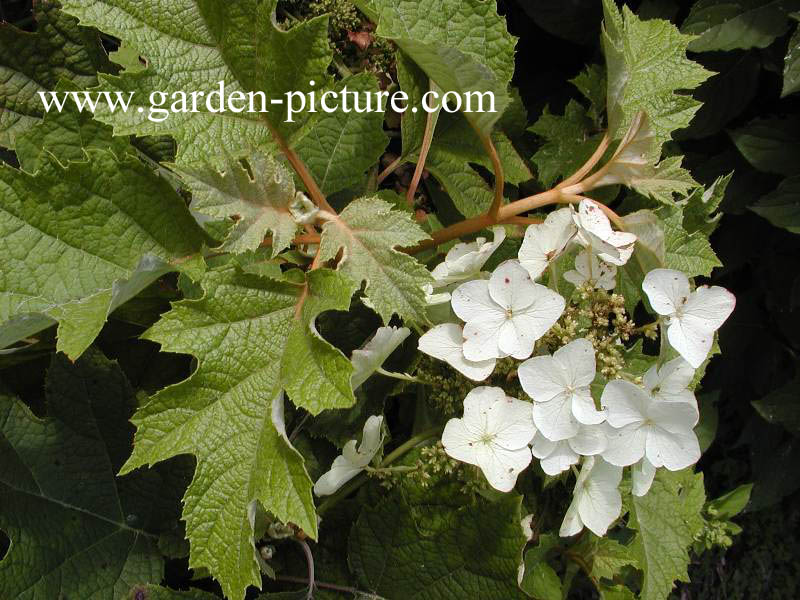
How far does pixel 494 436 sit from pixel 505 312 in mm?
147

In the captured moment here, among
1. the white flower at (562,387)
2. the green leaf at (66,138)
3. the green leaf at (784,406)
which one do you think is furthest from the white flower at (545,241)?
the green leaf at (784,406)

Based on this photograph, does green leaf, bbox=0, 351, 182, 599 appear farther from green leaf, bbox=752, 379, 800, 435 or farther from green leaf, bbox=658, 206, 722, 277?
green leaf, bbox=752, 379, 800, 435

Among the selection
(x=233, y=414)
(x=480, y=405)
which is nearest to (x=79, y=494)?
(x=233, y=414)

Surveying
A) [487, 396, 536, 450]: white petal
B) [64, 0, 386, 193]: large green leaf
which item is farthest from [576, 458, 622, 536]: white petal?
[64, 0, 386, 193]: large green leaf

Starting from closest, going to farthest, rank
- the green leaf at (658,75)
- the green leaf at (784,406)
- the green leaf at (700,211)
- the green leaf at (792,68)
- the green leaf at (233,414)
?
the green leaf at (233,414), the green leaf at (658,75), the green leaf at (700,211), the green leaf at (792,68), the green leaf at (784,406)

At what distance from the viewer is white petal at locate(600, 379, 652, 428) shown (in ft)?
2.91

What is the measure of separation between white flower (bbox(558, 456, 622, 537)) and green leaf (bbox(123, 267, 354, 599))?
33 centimetres

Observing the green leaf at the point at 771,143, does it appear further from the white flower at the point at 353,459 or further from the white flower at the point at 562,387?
the white flower at the point at 353,459

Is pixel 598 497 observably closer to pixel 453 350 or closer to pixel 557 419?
pixel 557 419

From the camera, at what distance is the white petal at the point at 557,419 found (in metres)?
0.89

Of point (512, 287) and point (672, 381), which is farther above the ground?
point (512, 287)

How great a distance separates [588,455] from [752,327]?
45.7 inches

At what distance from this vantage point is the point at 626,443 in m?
0.90

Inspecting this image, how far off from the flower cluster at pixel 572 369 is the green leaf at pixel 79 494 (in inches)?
19.9
